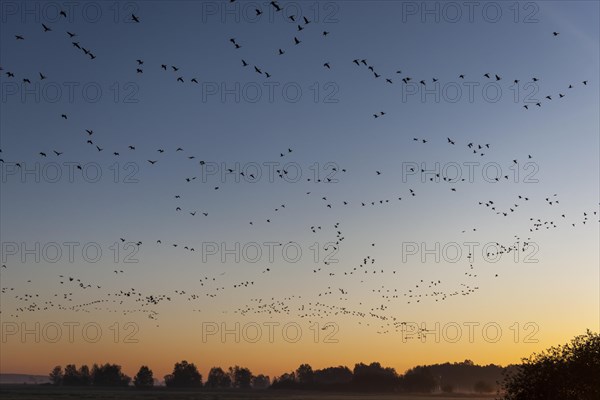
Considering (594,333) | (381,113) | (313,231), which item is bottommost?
(594,333)

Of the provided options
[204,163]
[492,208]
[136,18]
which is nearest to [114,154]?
[204,163]

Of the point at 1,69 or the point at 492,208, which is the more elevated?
the point at 1,69

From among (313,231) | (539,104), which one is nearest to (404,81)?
(539,104)

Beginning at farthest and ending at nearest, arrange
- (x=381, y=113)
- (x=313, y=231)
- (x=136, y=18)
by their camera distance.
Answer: (x=313, y=231)
(x=381, y=113)
(x=136, y=18)

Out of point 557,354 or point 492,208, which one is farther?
point 492,208

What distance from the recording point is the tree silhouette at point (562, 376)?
65.1m

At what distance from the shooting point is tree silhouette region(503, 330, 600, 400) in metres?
65.1

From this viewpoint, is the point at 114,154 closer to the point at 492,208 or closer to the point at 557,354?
the point at 492,208

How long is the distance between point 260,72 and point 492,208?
31105 mm

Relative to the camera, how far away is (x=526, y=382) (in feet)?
223

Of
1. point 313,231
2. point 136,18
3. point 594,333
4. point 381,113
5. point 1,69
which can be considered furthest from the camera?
point 313,231

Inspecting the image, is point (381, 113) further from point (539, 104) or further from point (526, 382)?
point (526, 382)

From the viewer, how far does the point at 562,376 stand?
216 feet

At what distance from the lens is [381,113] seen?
74.2 m
